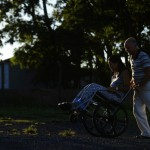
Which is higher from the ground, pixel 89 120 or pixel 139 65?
pixel 139 65

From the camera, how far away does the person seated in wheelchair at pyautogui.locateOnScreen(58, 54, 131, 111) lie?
1103 centimetres

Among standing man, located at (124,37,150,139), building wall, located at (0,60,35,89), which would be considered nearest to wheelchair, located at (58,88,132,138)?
standing man, located at (124,37,150,139)

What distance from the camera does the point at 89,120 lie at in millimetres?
11734

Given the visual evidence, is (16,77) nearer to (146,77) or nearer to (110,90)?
(110,90)

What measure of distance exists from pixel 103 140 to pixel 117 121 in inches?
49.7

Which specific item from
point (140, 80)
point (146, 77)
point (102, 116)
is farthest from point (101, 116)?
point (146, 77)

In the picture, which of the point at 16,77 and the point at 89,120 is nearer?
the point at 89,120

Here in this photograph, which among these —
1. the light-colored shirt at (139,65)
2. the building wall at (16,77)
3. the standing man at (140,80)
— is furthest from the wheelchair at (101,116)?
the building wall at (16,77)

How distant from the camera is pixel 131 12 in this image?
35.2 m

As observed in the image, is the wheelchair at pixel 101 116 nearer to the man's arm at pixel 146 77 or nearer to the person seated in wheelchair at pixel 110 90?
the person seated in wheelchair at pixel 110 90

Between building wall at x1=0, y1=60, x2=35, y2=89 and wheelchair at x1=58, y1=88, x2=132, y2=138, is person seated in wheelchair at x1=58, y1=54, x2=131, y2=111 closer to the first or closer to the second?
wheelchair at x1=58, y1=88, x2=132, y2=138

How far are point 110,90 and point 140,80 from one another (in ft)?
2.40

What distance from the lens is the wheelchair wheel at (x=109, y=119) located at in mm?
11023

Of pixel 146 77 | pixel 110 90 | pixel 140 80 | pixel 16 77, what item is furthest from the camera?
pixel 16 77
